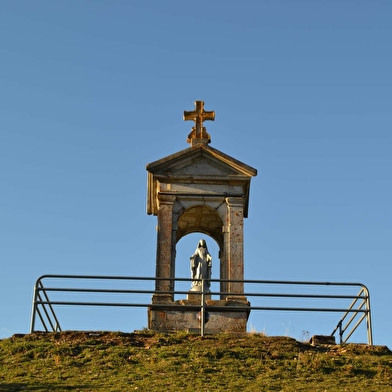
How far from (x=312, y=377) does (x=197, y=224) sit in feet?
26.0

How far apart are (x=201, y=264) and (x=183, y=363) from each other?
17.3ft

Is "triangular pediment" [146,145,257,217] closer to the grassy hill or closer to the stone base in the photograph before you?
the stone base

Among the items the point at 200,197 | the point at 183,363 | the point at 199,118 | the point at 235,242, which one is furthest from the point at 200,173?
the point at 183,363

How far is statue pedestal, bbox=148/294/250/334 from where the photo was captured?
20.0m

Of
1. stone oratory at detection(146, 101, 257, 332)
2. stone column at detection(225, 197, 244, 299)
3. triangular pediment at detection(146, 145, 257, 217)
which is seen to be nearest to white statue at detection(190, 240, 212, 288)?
stone oratory at detection(146, 101, 257, 332)

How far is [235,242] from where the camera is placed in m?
21.4

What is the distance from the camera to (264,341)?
18016 millimetres

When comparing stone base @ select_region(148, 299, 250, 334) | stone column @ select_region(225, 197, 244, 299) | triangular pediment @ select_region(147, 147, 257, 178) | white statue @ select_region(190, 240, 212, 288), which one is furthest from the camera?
triangular pediment @ select_region(147, 147, 257, 178)

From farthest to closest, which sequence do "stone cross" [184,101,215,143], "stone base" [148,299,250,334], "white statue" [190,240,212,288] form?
"stone cross" [184,101,215,143] → "white statue" [190,240,212,288] → "stone base" [148,299,250,334]

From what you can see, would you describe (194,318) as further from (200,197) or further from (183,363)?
(183,363)

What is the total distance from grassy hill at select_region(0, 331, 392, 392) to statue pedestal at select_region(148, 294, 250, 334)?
1477mm

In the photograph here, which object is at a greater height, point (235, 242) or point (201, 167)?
point (201, 167)

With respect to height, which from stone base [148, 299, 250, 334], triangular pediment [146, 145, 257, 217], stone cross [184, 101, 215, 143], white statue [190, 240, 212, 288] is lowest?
stone base [148, 299, 250, 334]

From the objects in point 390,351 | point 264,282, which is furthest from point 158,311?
point 390,351
